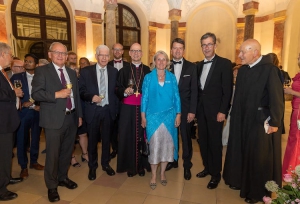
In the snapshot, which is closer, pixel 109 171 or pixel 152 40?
pixel 109 171

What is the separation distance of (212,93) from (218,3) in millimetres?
12519

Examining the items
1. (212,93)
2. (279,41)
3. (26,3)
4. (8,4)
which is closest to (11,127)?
(212,93)

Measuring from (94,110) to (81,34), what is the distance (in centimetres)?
→ 864

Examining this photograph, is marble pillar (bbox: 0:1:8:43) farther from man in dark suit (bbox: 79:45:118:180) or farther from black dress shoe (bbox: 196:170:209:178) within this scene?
black dress shoe (bbox: 196:170:209:178)

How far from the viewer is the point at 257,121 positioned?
2850 mm

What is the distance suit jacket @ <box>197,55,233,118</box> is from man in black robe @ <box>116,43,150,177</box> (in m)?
1.10

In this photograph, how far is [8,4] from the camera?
376 inches

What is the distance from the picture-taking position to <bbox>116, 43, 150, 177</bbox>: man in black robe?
144 inches

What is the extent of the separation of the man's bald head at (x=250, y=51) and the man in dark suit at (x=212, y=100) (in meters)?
0.48

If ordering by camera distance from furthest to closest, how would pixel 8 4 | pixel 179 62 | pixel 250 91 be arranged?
pixel 8 4 < pixel 179 62 < pixel 250 91

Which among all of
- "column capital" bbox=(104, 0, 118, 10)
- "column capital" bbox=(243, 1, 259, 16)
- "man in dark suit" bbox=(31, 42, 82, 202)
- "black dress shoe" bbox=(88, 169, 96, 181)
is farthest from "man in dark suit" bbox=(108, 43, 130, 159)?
"column capital" bbox=(243, 1, 259, 16)

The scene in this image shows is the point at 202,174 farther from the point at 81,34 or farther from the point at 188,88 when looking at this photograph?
the point at 81,34

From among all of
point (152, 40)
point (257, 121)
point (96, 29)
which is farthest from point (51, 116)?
point (152, 40)

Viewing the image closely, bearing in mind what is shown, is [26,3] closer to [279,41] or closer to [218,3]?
[218,3]
